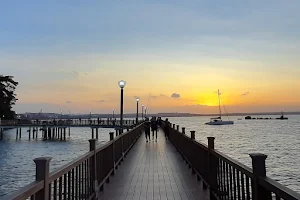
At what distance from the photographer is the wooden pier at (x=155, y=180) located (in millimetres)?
3291

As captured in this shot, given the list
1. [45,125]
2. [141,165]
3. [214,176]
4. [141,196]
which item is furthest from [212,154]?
[45,125]

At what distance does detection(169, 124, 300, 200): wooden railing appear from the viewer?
313 cm

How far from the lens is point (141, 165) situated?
433 inches

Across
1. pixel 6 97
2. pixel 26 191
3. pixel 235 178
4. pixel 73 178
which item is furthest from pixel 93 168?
pixel 6 97

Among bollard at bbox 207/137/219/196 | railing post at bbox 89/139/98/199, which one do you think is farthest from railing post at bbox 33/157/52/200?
bollard at bbox 207/137/219/196

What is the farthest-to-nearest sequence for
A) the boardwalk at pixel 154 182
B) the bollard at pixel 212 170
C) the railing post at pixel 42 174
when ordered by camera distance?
the boardwalk at pixel 154 182
the bollard at pixel 212 170
the railing post at pixel 42 174

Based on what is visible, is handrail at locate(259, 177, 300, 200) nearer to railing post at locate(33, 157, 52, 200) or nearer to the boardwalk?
railing post at locate(33, 157, 52, 200)

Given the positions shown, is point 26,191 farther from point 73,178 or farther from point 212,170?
point 212,170

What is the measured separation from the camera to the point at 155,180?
8.35 m

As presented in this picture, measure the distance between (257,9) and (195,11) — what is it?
2.75 meters

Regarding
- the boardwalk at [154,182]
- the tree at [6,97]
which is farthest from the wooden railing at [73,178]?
the tree at [6,97]

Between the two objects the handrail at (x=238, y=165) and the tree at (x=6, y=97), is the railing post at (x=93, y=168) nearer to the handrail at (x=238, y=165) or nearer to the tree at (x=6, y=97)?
the handrail at (x=238, y=165)

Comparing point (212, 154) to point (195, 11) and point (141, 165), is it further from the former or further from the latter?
point (195, 11)

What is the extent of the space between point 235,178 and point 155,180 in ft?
13.2
